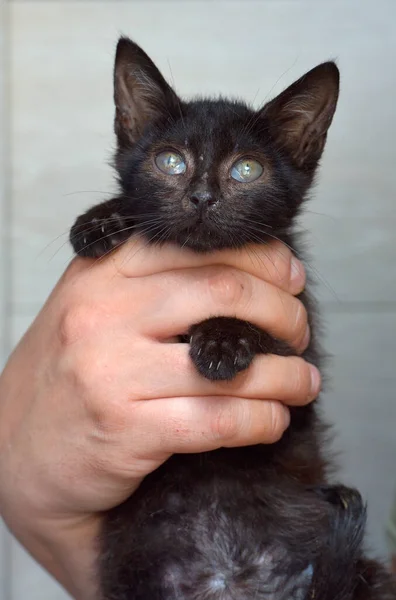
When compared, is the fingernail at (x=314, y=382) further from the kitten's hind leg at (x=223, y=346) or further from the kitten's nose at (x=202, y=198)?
the kitten's nose at (x=202, y=198)

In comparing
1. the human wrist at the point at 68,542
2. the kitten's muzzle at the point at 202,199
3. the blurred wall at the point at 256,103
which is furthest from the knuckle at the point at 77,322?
the blurred wall at the point at 256,103

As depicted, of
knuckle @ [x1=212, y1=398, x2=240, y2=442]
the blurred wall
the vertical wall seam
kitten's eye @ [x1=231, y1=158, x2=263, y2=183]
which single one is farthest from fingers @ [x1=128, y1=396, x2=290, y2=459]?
the vertical wall seam

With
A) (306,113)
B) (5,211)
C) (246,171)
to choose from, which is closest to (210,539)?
(246,171)

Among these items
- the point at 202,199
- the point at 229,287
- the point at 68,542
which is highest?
the point at 202,199

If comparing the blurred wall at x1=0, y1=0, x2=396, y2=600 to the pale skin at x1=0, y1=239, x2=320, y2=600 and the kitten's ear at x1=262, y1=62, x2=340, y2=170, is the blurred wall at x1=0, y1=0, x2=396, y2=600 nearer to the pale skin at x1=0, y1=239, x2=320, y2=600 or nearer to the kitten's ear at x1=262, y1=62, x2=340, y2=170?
the kitten's ear at x1=262, y1=62, x2=340, y2=170

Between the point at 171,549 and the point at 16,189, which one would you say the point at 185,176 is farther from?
the point at 16,189

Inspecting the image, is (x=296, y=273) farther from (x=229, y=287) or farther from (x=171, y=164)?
(x=171, y=164)
